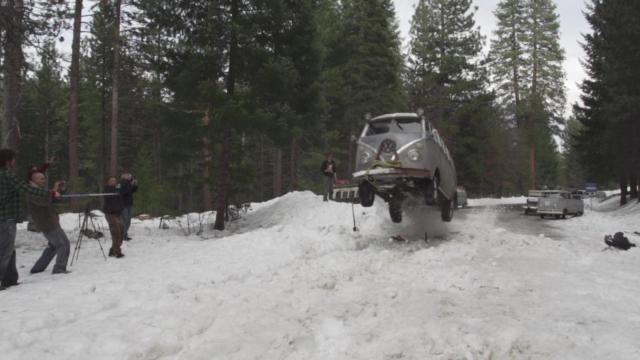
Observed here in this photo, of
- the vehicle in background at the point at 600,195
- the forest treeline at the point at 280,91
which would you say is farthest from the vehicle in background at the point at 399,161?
the vehicle in background at the point at 600,195

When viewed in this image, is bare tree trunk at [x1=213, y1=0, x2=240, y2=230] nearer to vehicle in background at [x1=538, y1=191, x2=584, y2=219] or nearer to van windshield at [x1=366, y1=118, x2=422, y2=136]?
van windshield at [x1=366, y1=118, x2=422, y2=136]

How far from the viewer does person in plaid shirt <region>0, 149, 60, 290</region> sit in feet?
25.1

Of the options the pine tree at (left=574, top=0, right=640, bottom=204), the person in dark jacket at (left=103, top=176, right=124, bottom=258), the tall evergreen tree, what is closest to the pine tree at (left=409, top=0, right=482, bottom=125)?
the tall evergreen tree

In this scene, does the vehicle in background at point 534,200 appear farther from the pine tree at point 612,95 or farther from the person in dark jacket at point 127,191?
the person in dark jacket at point 127,191

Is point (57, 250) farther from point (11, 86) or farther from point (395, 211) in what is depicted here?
point (395, 211)

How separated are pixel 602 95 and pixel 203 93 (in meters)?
26.6

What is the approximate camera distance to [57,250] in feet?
29.2

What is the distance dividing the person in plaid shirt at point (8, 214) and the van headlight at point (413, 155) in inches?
317

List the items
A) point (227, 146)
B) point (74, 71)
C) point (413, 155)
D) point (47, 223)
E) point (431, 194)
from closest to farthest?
point (47, 223) → point (413, 155) → point (431, 194) → point (227, 146) → point (74, 71)

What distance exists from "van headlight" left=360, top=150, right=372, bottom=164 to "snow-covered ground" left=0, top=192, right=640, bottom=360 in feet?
6.93

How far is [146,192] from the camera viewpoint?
33875 mm

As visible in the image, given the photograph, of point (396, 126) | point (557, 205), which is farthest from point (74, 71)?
point (557, 205)

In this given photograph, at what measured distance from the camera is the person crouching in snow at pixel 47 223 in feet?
27.5

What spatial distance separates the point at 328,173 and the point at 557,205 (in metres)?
12.9
